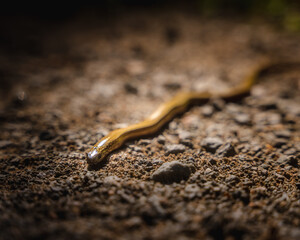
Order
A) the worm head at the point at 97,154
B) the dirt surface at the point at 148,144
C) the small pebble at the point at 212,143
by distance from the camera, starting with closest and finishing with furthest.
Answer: the dirt surface at the point at 148,144 → the worm head at the point at 97,154 → the small pebble at the point at 212,143

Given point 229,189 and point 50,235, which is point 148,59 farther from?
point 50,235

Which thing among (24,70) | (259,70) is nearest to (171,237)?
(259,70)

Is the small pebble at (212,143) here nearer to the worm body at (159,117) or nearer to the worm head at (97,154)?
the worm body at (159,117)

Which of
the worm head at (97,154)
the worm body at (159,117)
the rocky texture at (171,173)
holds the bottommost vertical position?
the rocky texture at (171,173)

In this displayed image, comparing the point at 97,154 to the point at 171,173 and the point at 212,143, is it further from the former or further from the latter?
the point at 212,143

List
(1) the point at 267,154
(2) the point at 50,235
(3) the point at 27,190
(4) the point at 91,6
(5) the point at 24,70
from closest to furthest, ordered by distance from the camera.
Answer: (2) the point at 50,235 → (3) the point at 27,190 → (1) the point at 267,154 → (5) the point at 24,70 → (4) the point at 91,6

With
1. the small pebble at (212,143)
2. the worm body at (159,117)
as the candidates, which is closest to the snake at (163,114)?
the worm body at (159,117)

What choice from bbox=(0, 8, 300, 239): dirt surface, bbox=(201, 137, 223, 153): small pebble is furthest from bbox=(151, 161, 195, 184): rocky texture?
bbox=(201, 137, 223, 153): small pebble
